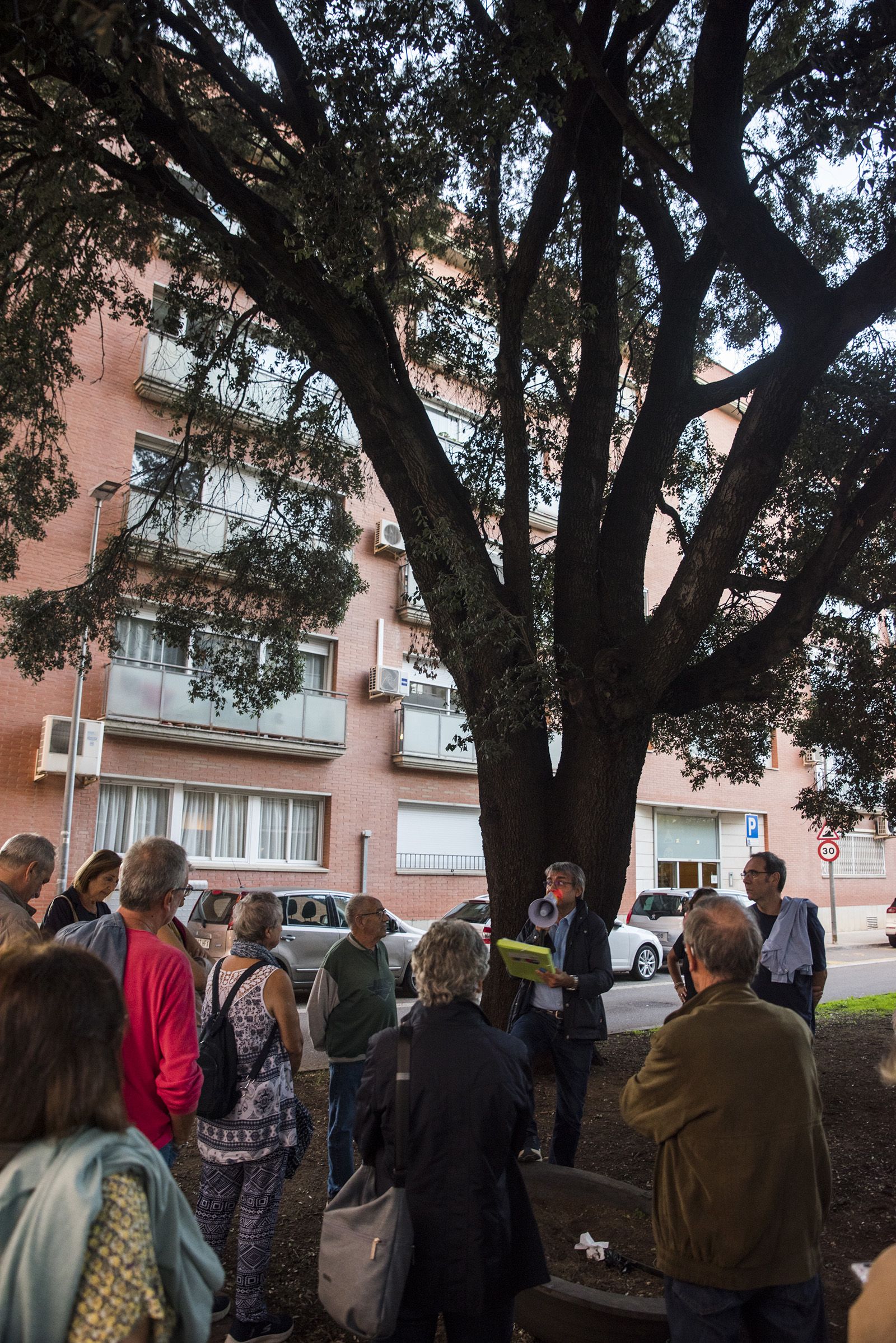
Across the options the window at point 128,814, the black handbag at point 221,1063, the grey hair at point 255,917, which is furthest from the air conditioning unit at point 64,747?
the black handbag at point 221,1063

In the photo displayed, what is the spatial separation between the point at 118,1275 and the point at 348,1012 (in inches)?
146

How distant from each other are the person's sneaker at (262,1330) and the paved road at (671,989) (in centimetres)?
919

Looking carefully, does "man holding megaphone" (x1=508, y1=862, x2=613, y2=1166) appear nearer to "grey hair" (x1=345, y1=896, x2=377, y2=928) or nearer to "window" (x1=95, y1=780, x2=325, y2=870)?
"grey hair" (x1=345, y1=896, x2=377, y2=928)

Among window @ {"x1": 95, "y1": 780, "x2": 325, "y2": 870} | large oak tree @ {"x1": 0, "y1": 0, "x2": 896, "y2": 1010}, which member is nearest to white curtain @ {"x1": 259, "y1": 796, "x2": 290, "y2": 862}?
window @ {"x1": 95, "y1": 780, "x2": 325, "y2": 870}

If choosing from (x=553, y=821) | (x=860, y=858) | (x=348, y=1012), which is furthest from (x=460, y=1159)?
(x=860, y=858)

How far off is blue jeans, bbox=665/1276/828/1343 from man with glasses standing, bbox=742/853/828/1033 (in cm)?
330

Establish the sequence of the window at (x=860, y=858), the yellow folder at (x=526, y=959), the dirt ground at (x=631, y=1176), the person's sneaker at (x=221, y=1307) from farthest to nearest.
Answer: the window at (x=860, y=858)
the yellow folder at (x=526, y=959)
the dirt ground at (x=631, y=1176)
the person's sneaker at (x=221, y=1307)

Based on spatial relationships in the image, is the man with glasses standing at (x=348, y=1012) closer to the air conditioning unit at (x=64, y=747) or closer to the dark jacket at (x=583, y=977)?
the dark jacket at (x=583, y=977)

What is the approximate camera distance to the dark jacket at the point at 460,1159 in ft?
9.17

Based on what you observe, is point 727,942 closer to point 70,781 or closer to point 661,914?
point 70,781

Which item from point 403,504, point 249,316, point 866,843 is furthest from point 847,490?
point 866,843

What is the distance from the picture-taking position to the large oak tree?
23.0 feet

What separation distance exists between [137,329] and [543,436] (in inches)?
530

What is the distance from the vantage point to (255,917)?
4148 millimetres
